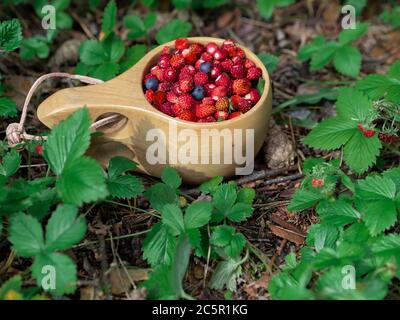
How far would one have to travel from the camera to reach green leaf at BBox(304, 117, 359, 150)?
1.90m

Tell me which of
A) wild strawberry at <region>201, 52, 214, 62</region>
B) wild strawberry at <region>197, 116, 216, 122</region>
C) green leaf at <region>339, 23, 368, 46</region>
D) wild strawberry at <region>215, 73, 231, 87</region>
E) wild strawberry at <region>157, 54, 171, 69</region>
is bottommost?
green leaf at <region>339, 23, 368, 46</region>

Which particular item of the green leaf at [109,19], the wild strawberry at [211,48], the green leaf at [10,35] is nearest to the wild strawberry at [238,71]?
the wild strawberry at [211,48]

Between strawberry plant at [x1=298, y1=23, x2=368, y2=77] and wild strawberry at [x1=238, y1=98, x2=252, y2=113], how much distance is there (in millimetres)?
546

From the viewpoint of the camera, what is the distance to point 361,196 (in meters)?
1.76

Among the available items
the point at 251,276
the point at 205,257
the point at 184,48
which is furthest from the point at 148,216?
the point at 184,48

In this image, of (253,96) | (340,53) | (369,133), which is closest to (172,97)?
(253,96)

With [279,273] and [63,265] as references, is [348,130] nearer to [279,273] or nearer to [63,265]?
[279,273]

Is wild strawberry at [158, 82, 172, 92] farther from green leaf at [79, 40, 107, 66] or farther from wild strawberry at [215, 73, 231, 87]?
green leaf at [79, 40, 107, 66]

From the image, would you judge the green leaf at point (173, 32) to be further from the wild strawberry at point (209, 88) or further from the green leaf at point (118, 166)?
the green leaf at point (118, 166)

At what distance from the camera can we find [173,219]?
170cm

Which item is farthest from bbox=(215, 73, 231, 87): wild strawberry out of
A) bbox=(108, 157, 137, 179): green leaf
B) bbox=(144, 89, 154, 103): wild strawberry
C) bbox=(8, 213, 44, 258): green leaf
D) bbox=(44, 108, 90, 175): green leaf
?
bbox=(8, 213, 44, 258): green leaf

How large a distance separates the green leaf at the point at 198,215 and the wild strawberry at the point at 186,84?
1.22 feet

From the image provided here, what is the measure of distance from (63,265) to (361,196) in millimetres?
841

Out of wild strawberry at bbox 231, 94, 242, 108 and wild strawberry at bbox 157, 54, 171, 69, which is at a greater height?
wild strawberry at bbox 157, 54, 171, 69
